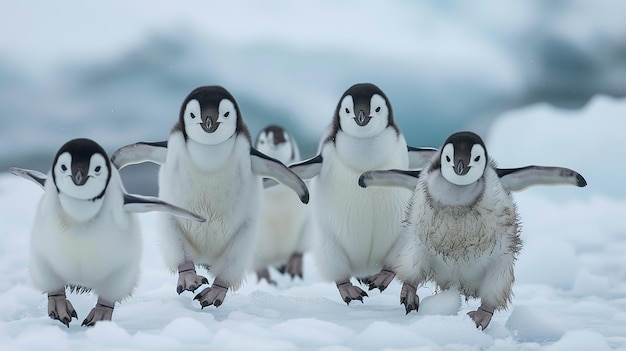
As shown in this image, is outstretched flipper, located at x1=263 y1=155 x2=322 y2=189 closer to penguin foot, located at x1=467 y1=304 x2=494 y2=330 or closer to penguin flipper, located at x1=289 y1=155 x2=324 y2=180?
penguin flipper, located at x1=289 y1=155 x2=324 y2=180

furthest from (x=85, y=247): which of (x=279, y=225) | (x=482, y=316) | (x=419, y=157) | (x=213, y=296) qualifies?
(x=279, y=225)

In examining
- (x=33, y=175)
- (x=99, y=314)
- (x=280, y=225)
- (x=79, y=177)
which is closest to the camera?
(x=79, y=177)

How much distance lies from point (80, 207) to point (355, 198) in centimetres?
90

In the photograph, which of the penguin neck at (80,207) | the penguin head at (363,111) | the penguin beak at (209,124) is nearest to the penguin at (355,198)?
the penguin head at (363,111)

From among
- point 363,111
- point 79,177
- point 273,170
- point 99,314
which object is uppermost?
point 363,111

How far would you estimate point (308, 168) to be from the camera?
2.74 m

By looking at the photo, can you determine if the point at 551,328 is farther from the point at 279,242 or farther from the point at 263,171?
the point at 279,242

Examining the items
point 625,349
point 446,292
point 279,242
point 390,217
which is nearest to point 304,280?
point 279,242

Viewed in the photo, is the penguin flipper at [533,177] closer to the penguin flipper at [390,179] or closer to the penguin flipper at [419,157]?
the penguin flipper at [390,179]

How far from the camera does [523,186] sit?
7.73 ft

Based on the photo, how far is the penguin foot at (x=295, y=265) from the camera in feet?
13.1

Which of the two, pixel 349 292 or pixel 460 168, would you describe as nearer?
pixel 460 168

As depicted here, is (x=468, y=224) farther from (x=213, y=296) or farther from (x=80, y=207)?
(x=80, y=207)

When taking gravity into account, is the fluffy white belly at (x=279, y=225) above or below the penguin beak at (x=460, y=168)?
below
